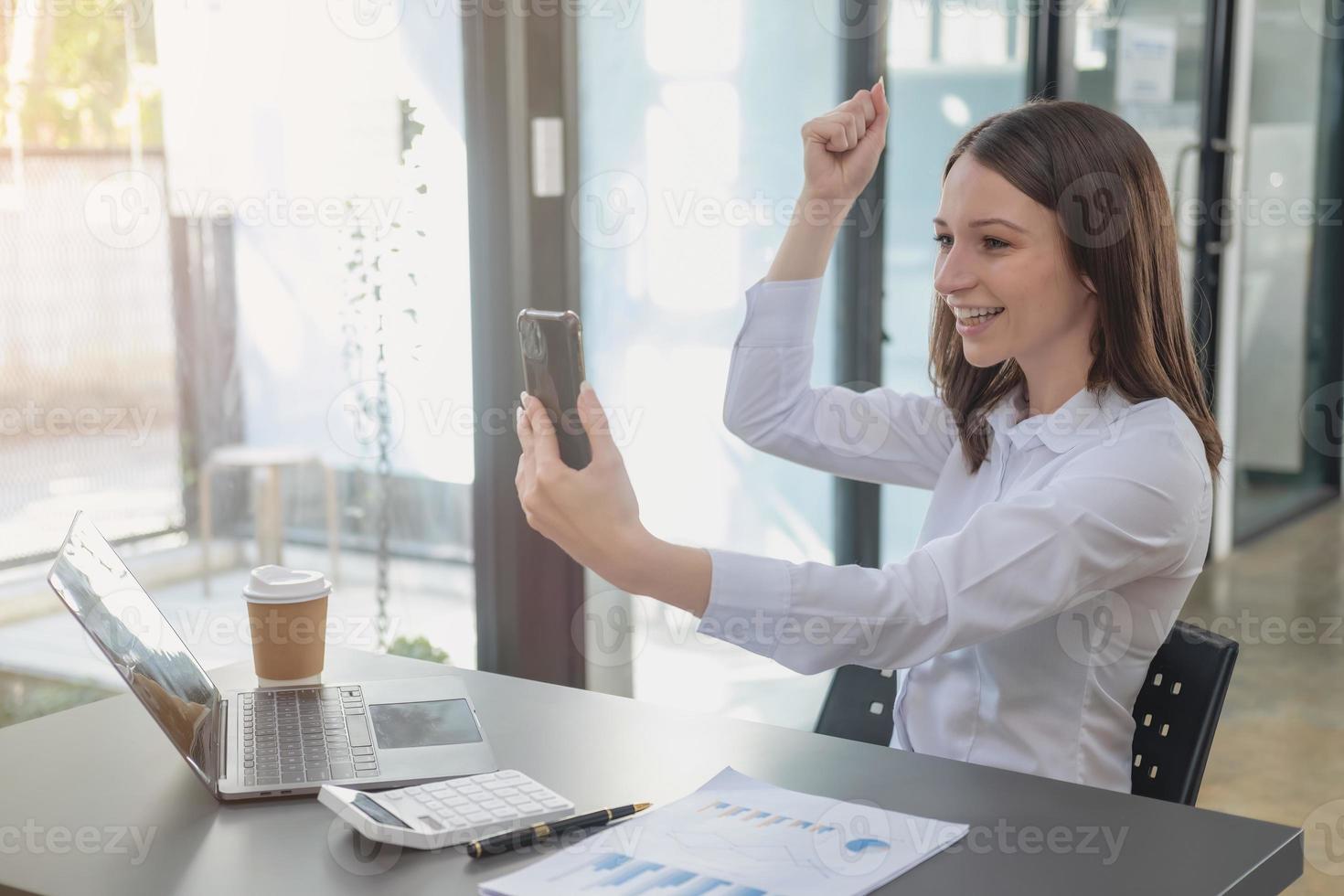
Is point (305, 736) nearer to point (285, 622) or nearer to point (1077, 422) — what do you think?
point (285, 622)

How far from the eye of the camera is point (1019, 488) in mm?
1530

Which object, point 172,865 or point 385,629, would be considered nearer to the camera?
point 172,865

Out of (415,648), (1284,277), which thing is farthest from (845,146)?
(1284,277)

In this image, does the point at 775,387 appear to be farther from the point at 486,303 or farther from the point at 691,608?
the point at 486,303

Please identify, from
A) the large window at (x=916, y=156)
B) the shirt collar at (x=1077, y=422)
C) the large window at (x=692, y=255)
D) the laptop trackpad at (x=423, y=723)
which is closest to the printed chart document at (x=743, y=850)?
the laptop trackpad at (x=423, y=723)

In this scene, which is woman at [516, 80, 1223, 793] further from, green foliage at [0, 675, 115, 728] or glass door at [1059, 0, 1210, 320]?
glass door at [1059, 0, 1210, 320]

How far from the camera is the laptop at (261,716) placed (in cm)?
122

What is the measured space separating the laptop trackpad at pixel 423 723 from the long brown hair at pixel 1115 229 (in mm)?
747

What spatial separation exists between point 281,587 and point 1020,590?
0.77m

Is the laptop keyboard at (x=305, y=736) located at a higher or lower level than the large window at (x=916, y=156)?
lower

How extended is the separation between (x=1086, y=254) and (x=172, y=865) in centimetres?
104

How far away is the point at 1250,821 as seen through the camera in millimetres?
1166

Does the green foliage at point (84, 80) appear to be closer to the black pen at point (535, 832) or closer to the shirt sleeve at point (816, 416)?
the shirt sleeve at point (816, 416)

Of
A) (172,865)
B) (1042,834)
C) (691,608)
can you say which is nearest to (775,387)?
(691,608)
